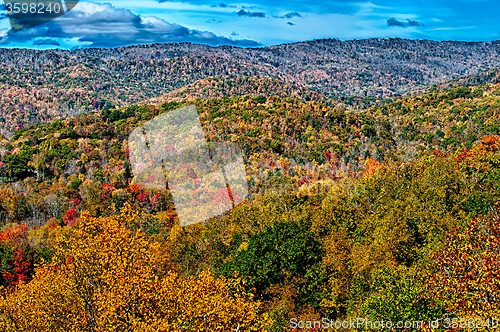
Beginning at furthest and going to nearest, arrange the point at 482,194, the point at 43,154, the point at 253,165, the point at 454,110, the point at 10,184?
the point at 454,110
the point at 43,154
the point at 10,184
the point at 253,165
the point at 482,194

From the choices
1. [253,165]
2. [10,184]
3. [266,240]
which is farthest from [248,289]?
[10,184]

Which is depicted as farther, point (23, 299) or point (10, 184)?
point (10, 184)

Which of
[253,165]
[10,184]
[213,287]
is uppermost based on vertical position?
[213,287]

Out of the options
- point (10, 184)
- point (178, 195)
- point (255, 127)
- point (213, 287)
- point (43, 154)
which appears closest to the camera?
point (213, 287)

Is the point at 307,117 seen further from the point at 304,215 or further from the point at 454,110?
the point at 304,215

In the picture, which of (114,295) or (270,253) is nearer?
(114,295)

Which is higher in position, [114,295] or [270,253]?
[114,295]

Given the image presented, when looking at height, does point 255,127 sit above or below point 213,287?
below

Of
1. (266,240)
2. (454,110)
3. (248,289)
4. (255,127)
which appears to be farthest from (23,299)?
(454,110)
